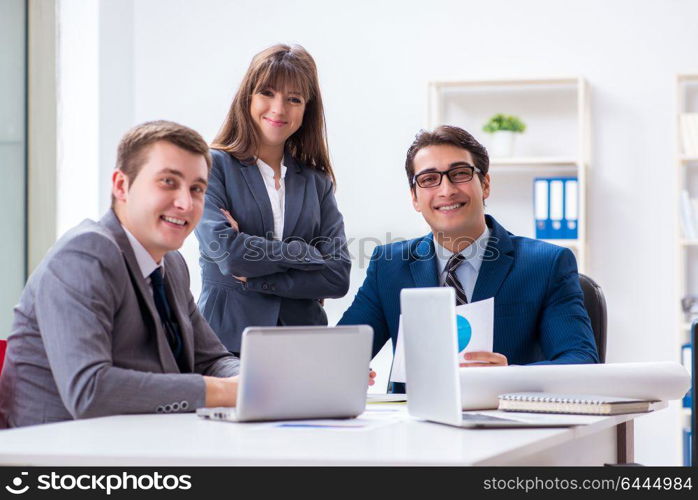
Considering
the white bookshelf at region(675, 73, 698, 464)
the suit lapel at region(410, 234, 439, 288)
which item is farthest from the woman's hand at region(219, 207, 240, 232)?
the white bookshelf at region(675, 73, 698, 464)

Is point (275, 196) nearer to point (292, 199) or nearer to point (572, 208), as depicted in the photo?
point (292, 199)

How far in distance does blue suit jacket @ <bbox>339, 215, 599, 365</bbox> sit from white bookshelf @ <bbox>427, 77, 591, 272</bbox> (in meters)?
2.29

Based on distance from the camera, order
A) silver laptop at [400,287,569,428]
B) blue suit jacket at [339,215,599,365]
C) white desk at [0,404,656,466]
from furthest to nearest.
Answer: blue suit jacket at [339,215,599,365], silver laptop at [400,287,569,428], white desk at [0,404,656,466]

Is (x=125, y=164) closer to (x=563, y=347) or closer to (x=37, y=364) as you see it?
(x=37, y=364)

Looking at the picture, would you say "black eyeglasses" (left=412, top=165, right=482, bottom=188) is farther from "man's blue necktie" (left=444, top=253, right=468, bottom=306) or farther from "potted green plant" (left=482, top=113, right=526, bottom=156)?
"potted green plant" (left=482, top=113, right=526, bottom=156)

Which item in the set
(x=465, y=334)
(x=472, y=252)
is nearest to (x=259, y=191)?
(x=472, y=252)

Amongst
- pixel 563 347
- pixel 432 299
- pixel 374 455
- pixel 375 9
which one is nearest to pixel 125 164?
pixel 432 299

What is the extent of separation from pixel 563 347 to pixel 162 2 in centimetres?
376

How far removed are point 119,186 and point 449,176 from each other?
944 millimetres

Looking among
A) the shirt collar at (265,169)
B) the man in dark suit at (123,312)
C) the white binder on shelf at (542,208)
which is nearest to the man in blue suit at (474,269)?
the shirt collar at (265,169)

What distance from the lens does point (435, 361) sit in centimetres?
157

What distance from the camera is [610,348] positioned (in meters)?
4.77

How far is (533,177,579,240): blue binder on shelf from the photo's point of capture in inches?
181

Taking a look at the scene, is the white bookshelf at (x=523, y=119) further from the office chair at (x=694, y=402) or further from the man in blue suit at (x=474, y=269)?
the office chair at (x=694, y=402)
